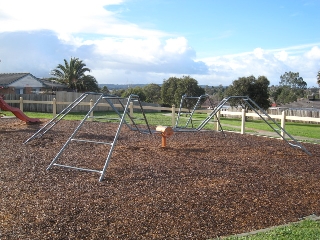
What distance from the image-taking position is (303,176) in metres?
8.04

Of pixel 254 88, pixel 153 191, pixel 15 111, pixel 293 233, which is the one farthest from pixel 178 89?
pixel 293 233

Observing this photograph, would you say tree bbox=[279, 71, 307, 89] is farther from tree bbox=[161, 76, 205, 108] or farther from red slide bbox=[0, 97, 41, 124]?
red slide bbox=[0, 97, 41, 124]

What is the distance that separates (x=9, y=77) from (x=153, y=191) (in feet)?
155

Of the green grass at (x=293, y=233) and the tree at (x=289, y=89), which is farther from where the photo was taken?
the tree at (x=289, y=89)

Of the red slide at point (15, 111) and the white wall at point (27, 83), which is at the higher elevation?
the white wall at point (27, 83)

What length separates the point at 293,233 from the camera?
15.7 feet

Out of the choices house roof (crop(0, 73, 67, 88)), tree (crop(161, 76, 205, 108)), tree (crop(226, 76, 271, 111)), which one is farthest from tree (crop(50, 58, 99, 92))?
tree (crop(226, 76, 271, 111))

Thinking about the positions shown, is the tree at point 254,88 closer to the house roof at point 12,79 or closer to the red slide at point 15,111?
the house roof at point 12,79

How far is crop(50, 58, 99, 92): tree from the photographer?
5347cm

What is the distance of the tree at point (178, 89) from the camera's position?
48.1m

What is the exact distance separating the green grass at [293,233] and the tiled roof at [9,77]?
45.5 m

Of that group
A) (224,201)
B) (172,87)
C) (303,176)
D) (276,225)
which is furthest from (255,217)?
(172,87)

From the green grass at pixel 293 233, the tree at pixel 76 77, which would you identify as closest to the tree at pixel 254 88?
the tree at pixel 76 77

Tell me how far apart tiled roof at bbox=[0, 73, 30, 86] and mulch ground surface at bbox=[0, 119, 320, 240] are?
3846 cm
